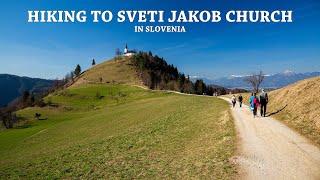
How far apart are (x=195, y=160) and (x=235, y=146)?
3122 millimetres

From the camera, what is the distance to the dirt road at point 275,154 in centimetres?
1830

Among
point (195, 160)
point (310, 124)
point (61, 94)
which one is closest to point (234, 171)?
point (195, 160)

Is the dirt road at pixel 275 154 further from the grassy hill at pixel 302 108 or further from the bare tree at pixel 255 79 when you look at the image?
the bare tree at pixel 255 79

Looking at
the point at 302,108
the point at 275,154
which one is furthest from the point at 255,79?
the point at 275,154

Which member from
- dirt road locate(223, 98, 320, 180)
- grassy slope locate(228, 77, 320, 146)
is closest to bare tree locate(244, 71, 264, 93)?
grassy slope locate(228, 77, 320, 146)

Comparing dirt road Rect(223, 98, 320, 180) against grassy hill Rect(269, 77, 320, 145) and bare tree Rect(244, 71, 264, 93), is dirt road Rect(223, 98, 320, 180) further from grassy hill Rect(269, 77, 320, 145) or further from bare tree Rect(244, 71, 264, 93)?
bare tree Rect(244, 71, 264, 93)

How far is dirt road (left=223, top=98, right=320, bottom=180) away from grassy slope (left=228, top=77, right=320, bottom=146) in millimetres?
1080

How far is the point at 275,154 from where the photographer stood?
71.1 feet

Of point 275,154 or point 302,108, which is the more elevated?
point 302,108

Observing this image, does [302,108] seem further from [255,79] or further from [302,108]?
[255,79]

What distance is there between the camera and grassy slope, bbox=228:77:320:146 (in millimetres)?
27553

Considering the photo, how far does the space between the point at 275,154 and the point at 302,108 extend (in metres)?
13.2

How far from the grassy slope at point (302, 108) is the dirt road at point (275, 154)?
108 centimetres

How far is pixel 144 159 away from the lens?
25.5 m
